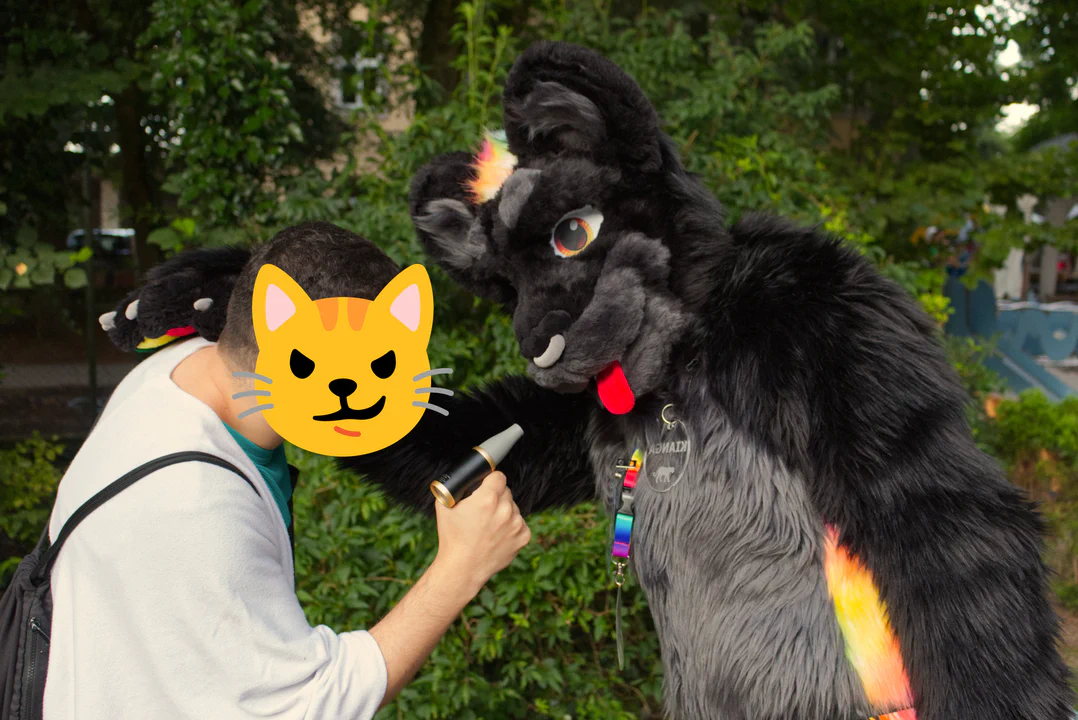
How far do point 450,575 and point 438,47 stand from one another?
455cm

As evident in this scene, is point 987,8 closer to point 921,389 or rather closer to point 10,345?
point 921,389

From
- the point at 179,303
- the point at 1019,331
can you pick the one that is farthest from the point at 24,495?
the point at 1019,331

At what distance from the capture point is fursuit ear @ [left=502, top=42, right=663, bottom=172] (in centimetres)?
167

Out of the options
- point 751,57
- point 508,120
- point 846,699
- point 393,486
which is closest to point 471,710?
point 393,486

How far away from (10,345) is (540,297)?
217 inches

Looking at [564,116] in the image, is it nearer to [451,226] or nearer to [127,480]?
[451,226]

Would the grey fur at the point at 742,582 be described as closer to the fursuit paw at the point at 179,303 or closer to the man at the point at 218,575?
the man at the point at 218,575

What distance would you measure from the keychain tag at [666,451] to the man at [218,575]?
35 cm

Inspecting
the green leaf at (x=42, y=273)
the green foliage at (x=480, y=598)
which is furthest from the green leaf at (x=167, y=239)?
the green foliage at (x=480, y=598)

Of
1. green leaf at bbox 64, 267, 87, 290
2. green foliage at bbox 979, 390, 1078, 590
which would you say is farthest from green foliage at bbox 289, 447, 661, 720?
green foliage at bbox 979, 390, 1078, 590

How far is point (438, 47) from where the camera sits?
5.38m

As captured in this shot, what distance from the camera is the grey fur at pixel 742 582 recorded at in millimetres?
1623

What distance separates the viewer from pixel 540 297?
1.67 meters

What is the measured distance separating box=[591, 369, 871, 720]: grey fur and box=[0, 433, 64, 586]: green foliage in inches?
132
